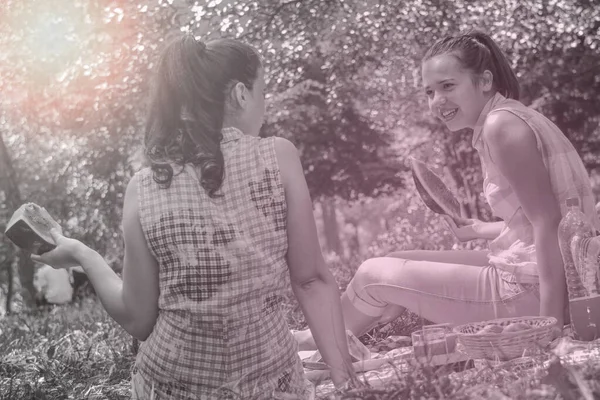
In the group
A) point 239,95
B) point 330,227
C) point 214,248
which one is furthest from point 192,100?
point 330,227

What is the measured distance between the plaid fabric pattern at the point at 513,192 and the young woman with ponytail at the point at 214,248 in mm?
1134

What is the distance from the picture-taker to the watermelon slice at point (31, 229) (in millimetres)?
2373

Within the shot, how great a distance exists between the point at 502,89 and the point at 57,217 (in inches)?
340

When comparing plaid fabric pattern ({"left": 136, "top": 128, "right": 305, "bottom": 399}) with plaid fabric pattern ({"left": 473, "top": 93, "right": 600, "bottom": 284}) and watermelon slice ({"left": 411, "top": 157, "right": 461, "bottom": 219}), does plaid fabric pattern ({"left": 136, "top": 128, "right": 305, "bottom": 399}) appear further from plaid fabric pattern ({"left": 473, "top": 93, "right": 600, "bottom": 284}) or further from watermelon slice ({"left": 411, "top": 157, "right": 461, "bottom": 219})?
watermelon slice ({"left": 411, "top": 157, "right": 461, "bottom": 219})

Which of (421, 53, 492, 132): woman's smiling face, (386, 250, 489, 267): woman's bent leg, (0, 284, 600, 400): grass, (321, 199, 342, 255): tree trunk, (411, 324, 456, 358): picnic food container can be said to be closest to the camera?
(0, 284, 600, 400): grass

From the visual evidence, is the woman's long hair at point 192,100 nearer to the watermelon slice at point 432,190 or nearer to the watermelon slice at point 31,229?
the watermelon slice at point 31,229

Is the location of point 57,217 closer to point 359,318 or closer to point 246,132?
point 359,318

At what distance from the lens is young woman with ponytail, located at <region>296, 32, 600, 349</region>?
2.93m

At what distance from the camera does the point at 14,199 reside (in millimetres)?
8609

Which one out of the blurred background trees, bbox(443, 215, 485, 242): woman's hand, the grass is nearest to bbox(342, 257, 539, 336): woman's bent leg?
bbox(443, 215, 485, 242): woman's hand

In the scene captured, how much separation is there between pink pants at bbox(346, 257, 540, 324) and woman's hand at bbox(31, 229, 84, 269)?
1.50 m

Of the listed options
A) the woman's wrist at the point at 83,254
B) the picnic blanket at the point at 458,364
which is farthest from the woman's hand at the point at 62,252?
the picnic blanket at the point at 458,364

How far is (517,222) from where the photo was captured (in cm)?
317

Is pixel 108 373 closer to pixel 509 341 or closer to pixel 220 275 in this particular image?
pixel 220 275
